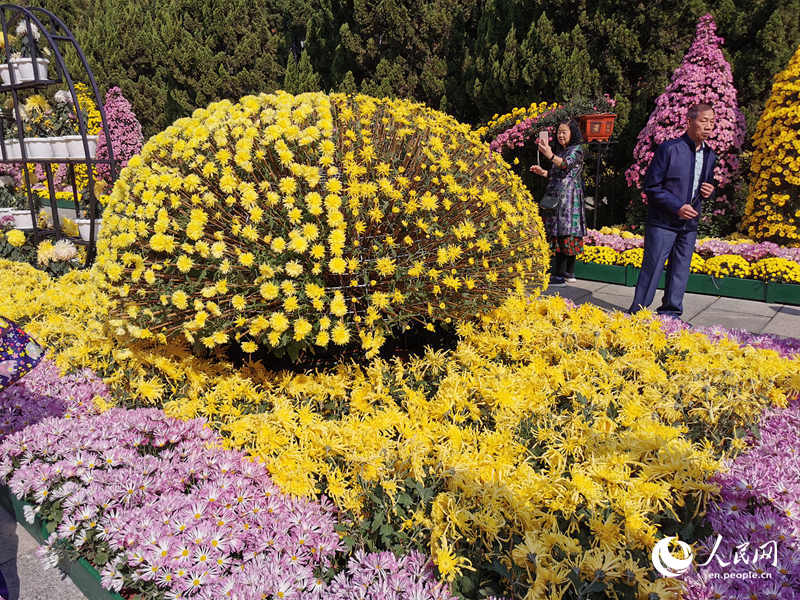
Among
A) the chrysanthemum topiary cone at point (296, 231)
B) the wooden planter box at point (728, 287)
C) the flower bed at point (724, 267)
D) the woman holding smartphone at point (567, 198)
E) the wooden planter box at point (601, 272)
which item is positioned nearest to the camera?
the chrysanthemum topiary cone at point (296, 231)

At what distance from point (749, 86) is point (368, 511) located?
10.4 metres

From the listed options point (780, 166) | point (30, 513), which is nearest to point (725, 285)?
point (780, 166)

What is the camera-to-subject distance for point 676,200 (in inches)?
173

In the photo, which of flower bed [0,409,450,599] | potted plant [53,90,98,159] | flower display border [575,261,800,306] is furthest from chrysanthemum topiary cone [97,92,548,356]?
flower display border [575,261,800,306]

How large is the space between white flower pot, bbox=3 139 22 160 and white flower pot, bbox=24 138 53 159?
1.69 ft

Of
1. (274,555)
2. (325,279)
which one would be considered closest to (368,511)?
(274,555)

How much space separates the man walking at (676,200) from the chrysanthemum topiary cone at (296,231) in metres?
2.14

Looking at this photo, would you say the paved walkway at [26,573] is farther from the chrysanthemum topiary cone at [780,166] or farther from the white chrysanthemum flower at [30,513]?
the chrysanthemum topiary cone at [780,166]

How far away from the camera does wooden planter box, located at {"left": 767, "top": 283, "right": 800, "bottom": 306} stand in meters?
5.79

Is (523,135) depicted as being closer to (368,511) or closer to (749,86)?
(749,86)

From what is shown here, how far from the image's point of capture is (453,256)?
8.95ft

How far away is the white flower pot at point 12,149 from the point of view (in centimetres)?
613

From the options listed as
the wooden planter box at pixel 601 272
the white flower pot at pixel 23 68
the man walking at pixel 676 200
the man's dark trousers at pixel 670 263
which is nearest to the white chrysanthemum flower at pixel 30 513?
the man walking at pixel 676 200

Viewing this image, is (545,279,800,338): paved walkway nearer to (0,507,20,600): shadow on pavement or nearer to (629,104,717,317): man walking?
(629,104,717,317): man walking
